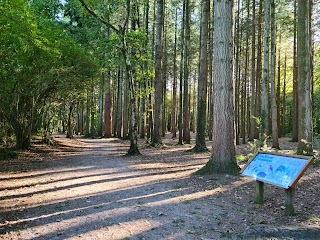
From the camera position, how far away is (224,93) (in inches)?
324

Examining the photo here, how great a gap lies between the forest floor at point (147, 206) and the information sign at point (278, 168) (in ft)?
2.10

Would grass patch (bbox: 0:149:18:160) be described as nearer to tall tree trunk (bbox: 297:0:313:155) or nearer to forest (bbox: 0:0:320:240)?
forest (bbox: 0:0:320:240)

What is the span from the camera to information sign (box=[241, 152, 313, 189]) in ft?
15.2

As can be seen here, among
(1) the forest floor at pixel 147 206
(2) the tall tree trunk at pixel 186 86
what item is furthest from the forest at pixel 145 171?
(2) the tall tree trunk at pixel 186 86

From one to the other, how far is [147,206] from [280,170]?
247 centimetres

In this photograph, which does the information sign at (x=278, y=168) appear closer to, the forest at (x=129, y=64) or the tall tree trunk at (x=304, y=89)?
the forest at (x=129, y=64)

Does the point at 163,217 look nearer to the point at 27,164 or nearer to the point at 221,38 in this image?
the point at 221,38

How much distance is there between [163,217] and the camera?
16.4 feet

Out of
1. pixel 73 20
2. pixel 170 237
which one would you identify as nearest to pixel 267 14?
pixel 170 237

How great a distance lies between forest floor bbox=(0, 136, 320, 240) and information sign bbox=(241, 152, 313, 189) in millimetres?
639

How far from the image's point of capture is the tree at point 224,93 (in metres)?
8.22

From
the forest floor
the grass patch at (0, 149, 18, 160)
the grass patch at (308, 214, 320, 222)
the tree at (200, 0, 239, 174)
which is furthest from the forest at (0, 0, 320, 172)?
the grass patch at (308, 214, 320, 222)

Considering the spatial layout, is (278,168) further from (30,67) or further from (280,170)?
(30,67)

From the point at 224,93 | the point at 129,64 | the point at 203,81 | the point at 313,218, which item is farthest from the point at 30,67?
the point at 313,218
